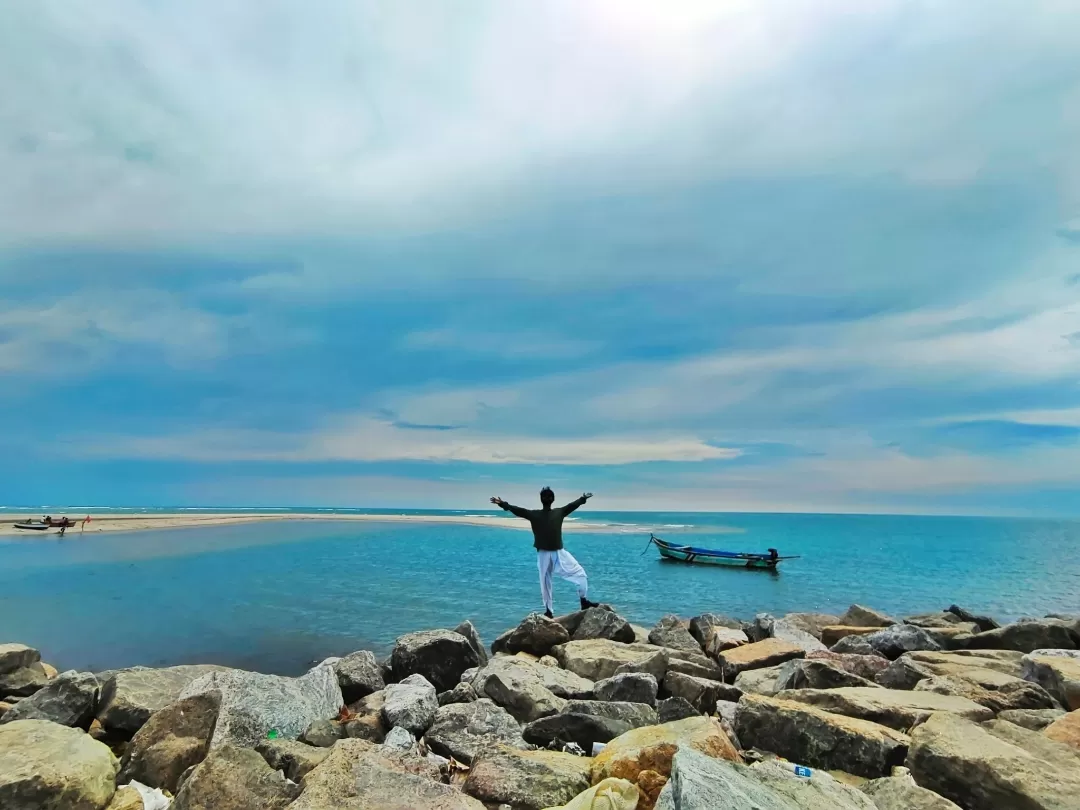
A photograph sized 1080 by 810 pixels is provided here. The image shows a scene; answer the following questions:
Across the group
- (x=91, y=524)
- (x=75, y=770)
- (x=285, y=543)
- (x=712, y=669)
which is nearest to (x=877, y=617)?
(x=712, y=669)

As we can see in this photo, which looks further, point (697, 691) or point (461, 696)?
point (461, 696)

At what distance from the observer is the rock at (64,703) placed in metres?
6.89

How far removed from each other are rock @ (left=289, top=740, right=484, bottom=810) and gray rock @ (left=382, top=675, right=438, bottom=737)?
185 cm

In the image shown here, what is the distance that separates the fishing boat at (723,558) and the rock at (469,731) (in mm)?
32199

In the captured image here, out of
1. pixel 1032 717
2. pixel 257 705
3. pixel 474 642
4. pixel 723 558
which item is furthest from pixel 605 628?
pixel 723 558

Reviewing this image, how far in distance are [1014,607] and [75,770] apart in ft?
97.4

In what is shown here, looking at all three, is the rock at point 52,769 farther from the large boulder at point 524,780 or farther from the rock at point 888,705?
the rock at point 888,705

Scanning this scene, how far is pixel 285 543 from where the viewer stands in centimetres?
4459

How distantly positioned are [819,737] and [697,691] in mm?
1912

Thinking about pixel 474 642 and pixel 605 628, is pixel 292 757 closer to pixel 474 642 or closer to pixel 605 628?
pixel 474 642

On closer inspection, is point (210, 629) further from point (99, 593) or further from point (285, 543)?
point (285, 543)

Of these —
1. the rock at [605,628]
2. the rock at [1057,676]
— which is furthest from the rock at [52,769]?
the rock at [1057,676]

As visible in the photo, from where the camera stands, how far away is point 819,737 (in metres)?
5.34

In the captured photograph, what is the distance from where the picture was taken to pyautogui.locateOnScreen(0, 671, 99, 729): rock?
6895 millimetres
